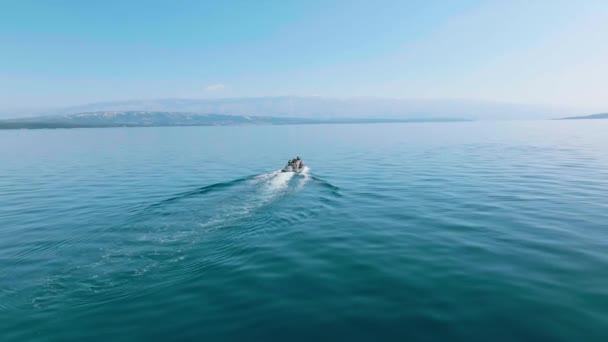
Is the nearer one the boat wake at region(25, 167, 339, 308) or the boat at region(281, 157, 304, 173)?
the boat wake at region(25, 167, 339, 308)

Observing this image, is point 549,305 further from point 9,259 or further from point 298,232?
point 9,259

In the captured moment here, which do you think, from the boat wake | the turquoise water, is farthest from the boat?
the turquoise water

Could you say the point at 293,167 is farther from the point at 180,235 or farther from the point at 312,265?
the point at 312,265

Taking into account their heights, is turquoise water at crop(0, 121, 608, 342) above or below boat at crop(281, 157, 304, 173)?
below

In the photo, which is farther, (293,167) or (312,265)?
(293,167)

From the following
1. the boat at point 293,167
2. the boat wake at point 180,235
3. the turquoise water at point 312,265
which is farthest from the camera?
the boat at point 293,167

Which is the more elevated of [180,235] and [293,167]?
[293,167]

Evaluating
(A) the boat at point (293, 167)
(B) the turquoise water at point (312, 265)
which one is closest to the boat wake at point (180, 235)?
(B) the turquoise water at point (312, 265)

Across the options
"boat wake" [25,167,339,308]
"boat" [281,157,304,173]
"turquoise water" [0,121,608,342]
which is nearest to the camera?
"turquoise water" [0,121,608,342]

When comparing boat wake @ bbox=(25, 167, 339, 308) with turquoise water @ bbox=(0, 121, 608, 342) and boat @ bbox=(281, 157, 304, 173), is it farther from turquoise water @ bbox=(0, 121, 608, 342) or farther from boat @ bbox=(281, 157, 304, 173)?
boat @ bbox=(281, 157, 304, 173)

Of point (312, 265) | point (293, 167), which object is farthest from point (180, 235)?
point (293, 167)

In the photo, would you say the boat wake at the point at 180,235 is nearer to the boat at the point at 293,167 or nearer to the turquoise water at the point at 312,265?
the turquoise water at the point at 312,265

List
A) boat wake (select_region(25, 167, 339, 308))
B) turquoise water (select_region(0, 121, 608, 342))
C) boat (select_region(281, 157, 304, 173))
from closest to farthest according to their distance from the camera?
turquoise water (select_region(0, 121, 608, 342))
boat wake (select_region(25, 167, 339, 308))
boat (select_region(281, 157, 304, 173))

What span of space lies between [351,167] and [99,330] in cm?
4292
